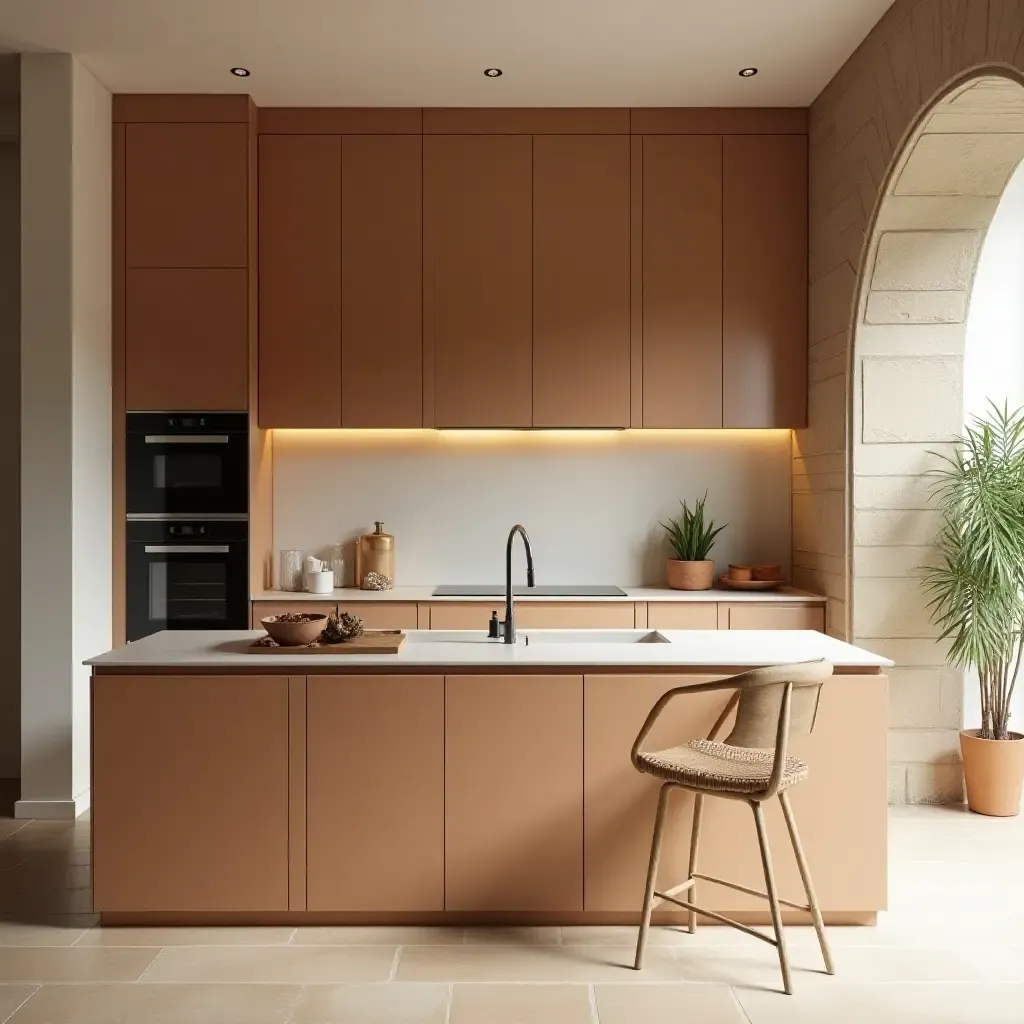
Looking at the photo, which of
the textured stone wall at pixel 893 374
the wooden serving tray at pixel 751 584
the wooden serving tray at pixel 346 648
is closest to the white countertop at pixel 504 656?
the wooden serving tray at pixel 346 648

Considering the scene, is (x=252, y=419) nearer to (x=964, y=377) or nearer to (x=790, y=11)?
(x=790, y=11)

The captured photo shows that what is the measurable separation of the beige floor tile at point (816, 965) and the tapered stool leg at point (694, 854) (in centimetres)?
12

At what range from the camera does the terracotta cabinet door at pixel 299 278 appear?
16.7 ft

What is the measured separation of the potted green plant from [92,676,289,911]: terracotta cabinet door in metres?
2.59

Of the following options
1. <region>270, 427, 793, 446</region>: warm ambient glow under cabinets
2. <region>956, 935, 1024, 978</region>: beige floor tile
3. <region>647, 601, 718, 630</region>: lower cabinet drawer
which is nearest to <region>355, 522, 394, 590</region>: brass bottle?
<region>270, 427, 793, 446</region>: warm ambient glow under cabinets

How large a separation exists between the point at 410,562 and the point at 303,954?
2675 millimetres

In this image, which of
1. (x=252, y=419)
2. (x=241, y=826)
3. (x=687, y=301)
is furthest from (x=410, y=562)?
(x=241, y=826)

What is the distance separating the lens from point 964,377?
4711mm

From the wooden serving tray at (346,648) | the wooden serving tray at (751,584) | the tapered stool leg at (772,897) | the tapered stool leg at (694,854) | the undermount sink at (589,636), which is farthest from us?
the wooden serving tray at (751,584)

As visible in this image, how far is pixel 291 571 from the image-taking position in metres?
5.12

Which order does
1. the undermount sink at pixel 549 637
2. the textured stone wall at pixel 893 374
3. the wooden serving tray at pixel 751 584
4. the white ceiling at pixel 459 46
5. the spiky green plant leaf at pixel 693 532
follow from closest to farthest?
the undermount sink at pixel 549 637 → the white ceiling at pixel 459 46 → the textured stone wall at pixel 893 374 → the wooden serving tray at pixel 751 584 → the spiky green plant leaf at pixel 693 532

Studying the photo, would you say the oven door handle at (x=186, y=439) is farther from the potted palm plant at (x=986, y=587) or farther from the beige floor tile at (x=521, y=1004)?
the potted palm plant at (x=986, y=587)

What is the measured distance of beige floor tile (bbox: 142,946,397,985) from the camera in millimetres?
2814

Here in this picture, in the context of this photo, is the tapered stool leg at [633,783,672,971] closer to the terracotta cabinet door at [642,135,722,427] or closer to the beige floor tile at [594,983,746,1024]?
the beige floor tile at [594,983,746,1024]
